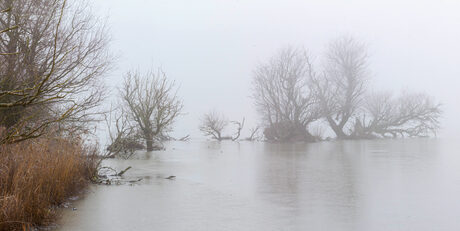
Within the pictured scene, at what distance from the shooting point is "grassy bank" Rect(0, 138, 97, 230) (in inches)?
144

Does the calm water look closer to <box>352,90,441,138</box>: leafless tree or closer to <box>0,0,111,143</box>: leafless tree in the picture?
<box>0,0,111,143</box>: leafless tree

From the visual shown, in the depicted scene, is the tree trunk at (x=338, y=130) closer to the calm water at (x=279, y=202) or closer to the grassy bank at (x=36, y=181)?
the calm water at (x=279, y=202)

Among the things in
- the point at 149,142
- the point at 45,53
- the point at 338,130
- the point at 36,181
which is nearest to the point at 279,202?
the point at 36,181

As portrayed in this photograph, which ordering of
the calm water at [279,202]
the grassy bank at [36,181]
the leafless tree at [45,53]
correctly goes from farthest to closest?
1. the leafless tree at [45,53]
2. the calm water at [279,202]
3. the grassy bank at [36,181]

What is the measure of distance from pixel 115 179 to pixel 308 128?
2109 centimetres

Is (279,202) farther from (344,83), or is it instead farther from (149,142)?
(344,83)

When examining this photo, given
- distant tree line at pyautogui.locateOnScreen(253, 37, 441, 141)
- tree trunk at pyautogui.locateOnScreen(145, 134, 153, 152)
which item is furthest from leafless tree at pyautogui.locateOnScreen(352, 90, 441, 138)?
tree trunk at pyautogui.locateOnScreen(145, 134, 153, 152)

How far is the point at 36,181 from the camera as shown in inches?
175

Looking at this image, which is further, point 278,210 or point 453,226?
point 278,210

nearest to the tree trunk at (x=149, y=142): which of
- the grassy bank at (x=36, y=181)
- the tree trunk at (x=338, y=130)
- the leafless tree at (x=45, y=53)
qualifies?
the leafless tree at (x=45, y=53)

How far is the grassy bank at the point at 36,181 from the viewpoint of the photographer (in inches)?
144

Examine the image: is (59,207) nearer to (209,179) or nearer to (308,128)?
(209,179)

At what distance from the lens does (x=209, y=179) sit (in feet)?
26.6

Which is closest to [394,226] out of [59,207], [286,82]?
[59,207]
